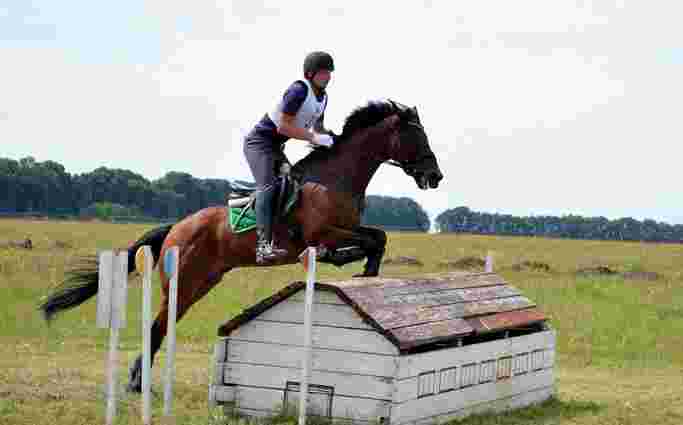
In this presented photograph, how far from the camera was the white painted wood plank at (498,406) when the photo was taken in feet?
23.3

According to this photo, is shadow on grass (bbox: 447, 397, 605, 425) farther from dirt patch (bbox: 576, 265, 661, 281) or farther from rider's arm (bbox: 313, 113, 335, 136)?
dirt patch (bbox: 576, 265, 661, 281)

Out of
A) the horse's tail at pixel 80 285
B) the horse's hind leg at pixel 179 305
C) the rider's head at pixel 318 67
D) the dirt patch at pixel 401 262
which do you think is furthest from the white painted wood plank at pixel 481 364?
the dirt patch at pixel 401 262

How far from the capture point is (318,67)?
789 centimetres

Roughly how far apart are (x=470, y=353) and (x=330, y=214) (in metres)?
1.50

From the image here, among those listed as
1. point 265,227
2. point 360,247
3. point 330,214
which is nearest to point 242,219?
point 265,227

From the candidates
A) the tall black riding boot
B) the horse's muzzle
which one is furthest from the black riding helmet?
the horse's muzzle

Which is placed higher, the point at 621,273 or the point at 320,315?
the point at 320,315

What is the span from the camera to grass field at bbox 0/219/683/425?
26.0 ft

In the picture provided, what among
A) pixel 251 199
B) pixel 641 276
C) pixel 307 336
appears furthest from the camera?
pixel 641 276

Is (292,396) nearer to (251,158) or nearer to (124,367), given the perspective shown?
(251,158)

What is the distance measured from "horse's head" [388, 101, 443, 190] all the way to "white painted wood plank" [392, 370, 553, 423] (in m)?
1.65

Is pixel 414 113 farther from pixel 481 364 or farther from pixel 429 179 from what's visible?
pixel 481 364

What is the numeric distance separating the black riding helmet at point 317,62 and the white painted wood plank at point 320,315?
6.34ft

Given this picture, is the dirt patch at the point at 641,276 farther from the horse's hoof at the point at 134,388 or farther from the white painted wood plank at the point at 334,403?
the white painted wood plank at the point at 334,403
